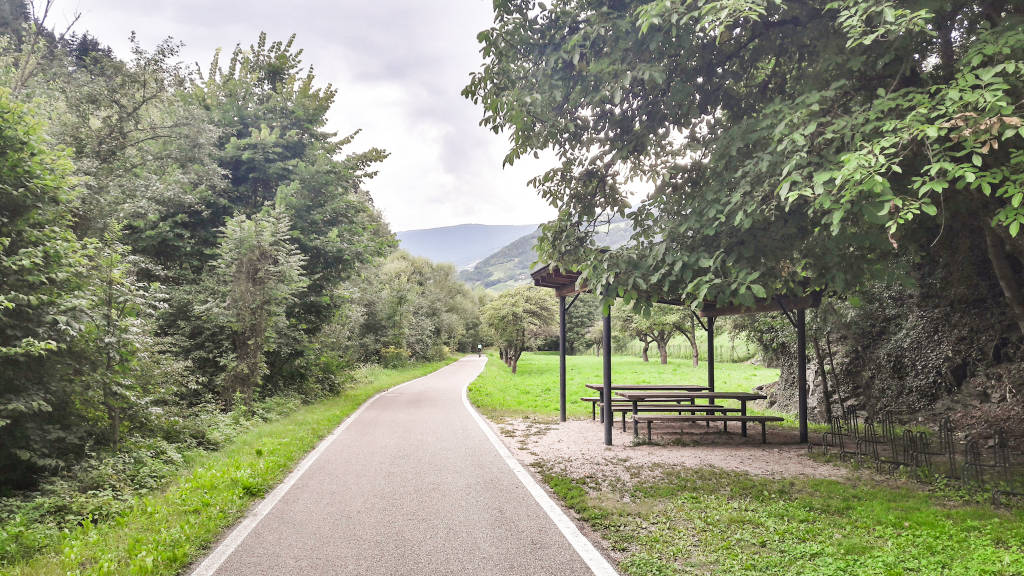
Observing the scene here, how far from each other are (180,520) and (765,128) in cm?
702

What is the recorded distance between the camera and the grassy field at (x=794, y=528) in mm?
3807

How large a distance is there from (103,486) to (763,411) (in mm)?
14831

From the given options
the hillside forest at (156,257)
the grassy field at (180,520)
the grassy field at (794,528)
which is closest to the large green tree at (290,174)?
the hillside forest at (156,257)

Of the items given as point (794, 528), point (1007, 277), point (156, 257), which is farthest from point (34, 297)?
point (1007, 277)

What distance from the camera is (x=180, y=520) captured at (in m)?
4.78

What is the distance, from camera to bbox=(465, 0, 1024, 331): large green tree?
→ 3938mm

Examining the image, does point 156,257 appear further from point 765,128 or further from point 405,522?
point 765,128

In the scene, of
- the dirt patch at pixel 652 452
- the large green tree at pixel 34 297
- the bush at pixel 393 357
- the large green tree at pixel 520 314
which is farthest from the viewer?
the bush at pixel 393 357

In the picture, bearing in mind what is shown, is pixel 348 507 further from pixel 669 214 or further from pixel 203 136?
pixel 203 136

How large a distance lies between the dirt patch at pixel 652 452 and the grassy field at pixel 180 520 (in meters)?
3.71

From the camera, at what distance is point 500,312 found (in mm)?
30172

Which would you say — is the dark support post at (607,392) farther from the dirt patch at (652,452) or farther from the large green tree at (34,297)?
the large green tree at (34,297)

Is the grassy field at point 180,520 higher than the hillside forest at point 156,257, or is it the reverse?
the hillside forest at point 156,257

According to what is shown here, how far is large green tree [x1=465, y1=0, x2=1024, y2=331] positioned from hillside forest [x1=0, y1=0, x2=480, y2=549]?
5960 mm
